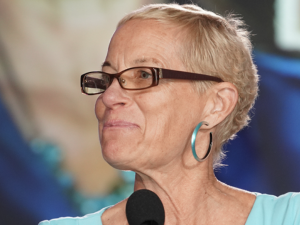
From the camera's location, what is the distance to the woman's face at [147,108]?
5.63 ft

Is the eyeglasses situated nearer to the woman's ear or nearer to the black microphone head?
the woman's ear

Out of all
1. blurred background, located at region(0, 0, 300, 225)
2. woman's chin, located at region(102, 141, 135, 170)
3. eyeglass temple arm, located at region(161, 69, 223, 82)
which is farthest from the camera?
blurred background, located at region(0, 0, 300, 225)

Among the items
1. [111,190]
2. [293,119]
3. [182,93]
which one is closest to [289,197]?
[182,93]

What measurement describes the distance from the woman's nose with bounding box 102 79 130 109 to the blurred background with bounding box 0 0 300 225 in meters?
1.56

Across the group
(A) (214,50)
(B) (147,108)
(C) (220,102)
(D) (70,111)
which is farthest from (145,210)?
(D) (70,111)

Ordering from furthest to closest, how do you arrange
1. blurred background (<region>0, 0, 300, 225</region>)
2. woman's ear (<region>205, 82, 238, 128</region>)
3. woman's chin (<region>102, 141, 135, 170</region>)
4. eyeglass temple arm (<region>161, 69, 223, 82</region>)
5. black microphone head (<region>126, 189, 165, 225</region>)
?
1. blurred background (<region>0, 0, 300, 225</region>)
2. woman's ear (<region>205, 82, 238, 128</region>)
3. eyeglass temple arm (<region>161, 69, 223, 82</region>)
4. woman's chin (<region>102, 141, 135, 170</region>)
5. black microphone head (<region>126, 189, 165, 225</region>)

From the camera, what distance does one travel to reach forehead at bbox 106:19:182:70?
180 cm

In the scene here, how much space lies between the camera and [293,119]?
3.00 meters

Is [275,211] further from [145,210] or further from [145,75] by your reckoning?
[145,75]

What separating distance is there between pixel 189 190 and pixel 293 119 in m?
1.40

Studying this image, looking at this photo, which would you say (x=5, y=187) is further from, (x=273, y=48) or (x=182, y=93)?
(x=273, y=48)

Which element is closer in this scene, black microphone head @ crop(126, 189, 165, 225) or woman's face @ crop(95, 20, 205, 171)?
black microphone head @ crop(126, 189, 165, 225)

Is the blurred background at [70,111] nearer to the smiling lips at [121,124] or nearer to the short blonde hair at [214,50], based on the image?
the short blonde hair at [214,50]

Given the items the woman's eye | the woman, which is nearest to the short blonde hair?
the woman
